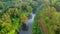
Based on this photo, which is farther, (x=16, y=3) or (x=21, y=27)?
(x=16, y=3)

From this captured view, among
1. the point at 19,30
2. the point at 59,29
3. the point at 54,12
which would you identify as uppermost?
the point at 54,12

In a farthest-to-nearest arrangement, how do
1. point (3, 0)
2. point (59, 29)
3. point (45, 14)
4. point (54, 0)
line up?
point (3, 0)
point (54, 0)
point (45, 14)
point (59, 29)

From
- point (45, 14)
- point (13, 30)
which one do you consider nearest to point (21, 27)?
point (13, 30)

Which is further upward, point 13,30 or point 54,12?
point 54,12

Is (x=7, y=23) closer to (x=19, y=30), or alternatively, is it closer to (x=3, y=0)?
(x=19, y=30)

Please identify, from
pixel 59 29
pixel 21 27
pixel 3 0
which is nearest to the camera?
pixel 59 29

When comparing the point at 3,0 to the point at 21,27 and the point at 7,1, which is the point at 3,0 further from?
the point at 21,27

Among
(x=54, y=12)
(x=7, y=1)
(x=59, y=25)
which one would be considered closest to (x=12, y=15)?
(x=7, y=1)
